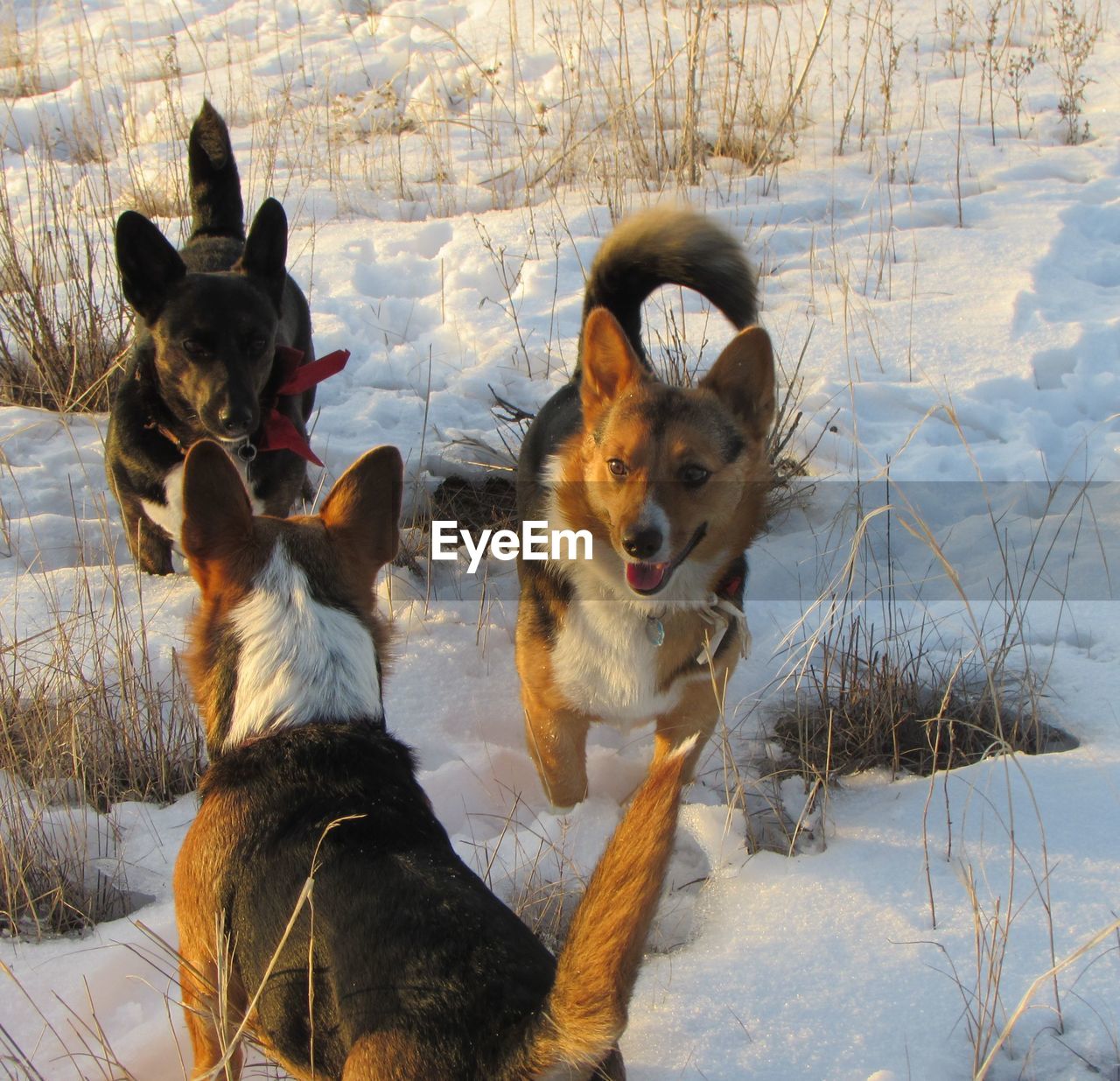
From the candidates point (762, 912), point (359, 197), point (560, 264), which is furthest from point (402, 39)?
point (762, 912)

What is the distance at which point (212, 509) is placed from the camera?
6.95ft

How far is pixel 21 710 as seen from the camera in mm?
3010

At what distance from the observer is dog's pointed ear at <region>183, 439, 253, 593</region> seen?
207cm

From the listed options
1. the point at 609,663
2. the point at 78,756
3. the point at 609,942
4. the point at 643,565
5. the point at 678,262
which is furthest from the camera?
the point at 678,262

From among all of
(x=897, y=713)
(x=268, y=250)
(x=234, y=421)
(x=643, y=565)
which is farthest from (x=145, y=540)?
(x=897, y=713)

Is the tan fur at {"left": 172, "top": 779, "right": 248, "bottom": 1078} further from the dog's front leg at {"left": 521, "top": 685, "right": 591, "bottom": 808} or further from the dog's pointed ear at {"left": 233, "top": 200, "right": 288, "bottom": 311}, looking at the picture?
the dog's pointed ear at {"left": 233, "top": 200, "right": 288, "bottom": 311}

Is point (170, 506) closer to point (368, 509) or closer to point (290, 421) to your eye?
point (290, 421)

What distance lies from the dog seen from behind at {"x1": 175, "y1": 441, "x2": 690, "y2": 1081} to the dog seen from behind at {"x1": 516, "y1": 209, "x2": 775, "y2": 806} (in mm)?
900

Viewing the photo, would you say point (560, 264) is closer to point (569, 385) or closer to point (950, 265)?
point (950, 265)

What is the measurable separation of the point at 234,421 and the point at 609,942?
2794 millimetres

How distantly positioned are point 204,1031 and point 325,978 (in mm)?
453

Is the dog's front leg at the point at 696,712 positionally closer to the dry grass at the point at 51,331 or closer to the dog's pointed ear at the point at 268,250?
the dog's pointed ear at the point at 268,250

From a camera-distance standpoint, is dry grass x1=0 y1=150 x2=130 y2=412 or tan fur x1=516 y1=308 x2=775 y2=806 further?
dry grass x1=0 y1=150 x2=130 y2=412

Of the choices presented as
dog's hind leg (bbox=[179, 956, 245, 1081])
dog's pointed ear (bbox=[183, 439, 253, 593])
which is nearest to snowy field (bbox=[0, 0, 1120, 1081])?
dog's hind leg (bbox=[179, 956, 245, 1081])
